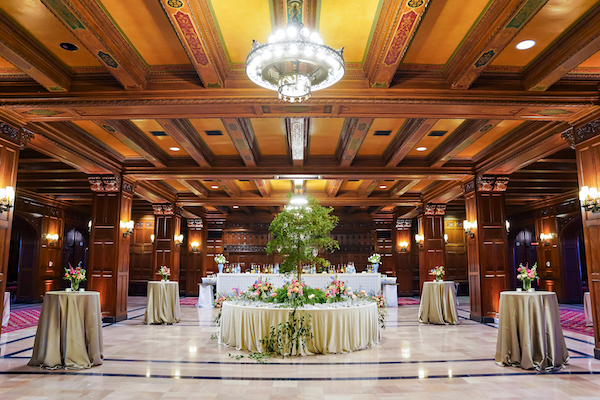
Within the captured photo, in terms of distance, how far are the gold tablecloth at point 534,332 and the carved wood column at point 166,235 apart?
12.6 meters

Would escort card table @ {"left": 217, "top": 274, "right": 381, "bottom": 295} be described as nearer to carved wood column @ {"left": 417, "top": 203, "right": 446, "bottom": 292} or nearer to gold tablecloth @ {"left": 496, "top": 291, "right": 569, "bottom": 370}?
carved wood column @ {"left": 417, "top": 203, "right": 446, "bottom": 292}

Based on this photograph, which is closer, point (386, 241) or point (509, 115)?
point (509, 115)

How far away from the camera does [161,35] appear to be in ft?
16.5

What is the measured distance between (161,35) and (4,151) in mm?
3662

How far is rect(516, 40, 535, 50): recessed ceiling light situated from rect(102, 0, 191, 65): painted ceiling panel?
14.6ft

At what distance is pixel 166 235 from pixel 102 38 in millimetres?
11822

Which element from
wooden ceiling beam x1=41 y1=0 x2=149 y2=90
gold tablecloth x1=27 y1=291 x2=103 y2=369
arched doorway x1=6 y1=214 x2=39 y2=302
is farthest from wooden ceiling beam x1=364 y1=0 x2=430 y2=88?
arched doorway x1=6 y1=214 x2=39 y2=302

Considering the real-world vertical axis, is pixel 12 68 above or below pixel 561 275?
above

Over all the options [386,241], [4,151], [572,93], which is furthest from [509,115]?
[386,241]

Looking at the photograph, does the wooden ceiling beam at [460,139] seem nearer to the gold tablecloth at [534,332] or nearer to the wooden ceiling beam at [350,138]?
the wooden ceiling beam at [350,138]

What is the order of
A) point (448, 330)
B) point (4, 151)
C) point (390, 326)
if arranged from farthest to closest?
point (390, 326)
point (448, 330)
point (4, 151)

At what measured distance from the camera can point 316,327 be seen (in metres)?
6.57

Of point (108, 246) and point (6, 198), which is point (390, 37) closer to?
point (6, 198)

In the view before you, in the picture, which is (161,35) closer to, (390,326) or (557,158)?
(390,326)
